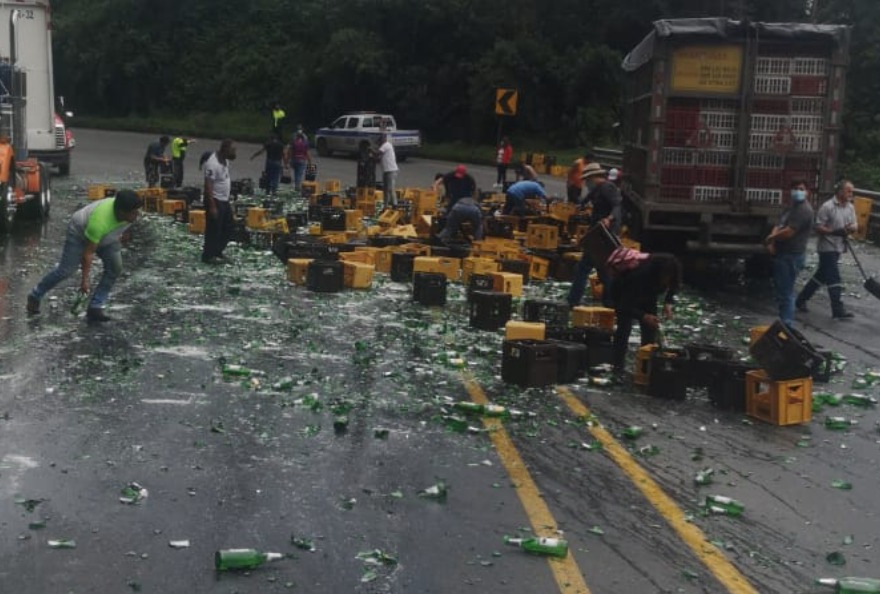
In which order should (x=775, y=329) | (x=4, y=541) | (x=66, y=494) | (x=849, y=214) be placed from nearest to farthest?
1. (x=4, y=541)
2. (x=66, y=494)
3. (x=775, y=329)
4. (x=849, y=214)

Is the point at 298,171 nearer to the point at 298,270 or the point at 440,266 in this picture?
the point at 440,266

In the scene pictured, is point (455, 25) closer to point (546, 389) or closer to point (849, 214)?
point (849, 214)

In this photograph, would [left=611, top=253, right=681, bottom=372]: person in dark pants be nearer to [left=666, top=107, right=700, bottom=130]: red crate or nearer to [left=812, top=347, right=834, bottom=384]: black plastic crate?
[left=812, top=347, right=834, bottom=384]: black plastic crate

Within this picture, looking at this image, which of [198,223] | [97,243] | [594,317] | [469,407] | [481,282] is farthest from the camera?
[198,223]

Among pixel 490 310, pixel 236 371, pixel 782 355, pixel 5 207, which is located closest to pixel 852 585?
pixel 782 355

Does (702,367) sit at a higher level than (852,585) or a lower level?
higher

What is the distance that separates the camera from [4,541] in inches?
248

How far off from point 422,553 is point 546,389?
4.23 meters

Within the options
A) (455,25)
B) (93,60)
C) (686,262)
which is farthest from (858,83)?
(93,60)

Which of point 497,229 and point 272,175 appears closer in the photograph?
point 497,229

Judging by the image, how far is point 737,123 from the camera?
17.1 m

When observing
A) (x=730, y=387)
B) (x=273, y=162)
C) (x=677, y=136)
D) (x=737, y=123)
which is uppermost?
(x=737, y=123)

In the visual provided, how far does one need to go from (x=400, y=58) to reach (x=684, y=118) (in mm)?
43333

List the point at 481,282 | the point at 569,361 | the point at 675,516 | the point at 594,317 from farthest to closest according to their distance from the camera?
the point at 481,282, the point at 594,317, the point at 569,361, the point at 675,516
